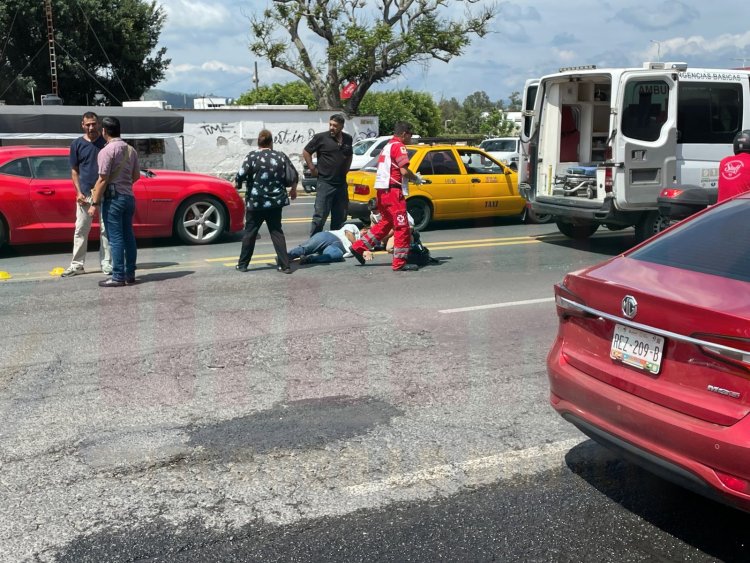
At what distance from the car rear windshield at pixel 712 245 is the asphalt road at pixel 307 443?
1143 millimetres

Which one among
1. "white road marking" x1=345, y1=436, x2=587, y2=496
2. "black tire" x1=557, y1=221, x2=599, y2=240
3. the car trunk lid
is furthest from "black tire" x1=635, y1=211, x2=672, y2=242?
the car trunk lid

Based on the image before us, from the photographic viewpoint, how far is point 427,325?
7.32 metres

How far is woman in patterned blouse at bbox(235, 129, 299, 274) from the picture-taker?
9547mm

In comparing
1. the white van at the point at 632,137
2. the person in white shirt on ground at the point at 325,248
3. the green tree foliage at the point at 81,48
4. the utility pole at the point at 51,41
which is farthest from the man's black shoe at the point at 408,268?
the green tree foliage at the point at 81,48

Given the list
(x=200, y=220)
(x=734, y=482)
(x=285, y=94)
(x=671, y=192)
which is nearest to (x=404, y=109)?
(x=285, y=94)

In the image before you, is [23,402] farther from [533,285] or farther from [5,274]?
[533,285]

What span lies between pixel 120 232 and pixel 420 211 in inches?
248

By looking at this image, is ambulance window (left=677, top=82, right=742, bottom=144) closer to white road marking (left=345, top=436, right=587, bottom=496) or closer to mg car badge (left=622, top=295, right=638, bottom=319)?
white road marking (left=345, top=436, right=587, bottom=496)

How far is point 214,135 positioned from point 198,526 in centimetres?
2491

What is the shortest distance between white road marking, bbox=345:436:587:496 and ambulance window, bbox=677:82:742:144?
25.9 ft

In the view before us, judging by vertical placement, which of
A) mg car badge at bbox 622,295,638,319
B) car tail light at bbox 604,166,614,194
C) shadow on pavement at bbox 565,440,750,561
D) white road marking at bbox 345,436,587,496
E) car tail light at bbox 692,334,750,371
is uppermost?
car tail light at bbox 604,166,614,194

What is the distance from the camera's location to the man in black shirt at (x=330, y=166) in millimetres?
11227

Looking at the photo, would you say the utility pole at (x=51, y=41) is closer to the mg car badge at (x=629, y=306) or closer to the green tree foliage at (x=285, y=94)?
the green tree foliage at (x=285, y=94)

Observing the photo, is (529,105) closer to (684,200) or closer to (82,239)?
(684,200)
